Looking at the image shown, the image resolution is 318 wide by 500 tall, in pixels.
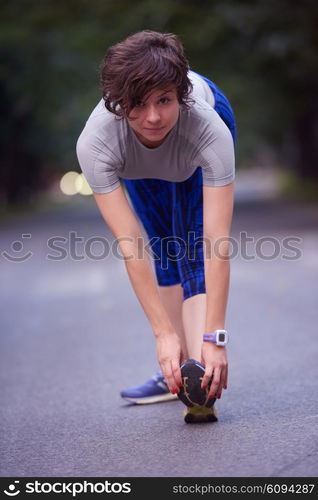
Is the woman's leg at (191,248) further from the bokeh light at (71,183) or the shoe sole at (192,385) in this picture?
the bokeh light at (71,183)

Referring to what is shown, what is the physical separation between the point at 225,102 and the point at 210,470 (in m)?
1.71

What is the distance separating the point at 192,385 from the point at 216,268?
49cm

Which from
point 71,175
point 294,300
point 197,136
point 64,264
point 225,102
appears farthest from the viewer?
point 71,175

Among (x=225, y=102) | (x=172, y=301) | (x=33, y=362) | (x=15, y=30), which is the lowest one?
(x=33, y=362)

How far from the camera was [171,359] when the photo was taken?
381cm

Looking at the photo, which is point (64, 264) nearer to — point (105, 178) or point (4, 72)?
point (105, 178)

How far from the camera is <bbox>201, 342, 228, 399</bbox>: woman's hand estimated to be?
3803 mm

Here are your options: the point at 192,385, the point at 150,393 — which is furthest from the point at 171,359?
the point at 150,393

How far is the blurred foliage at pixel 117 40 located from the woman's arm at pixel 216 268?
8.41 metres

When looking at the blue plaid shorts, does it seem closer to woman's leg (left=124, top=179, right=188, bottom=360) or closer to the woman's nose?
woman's leg (left=124, top=179, right=188, bottom=360)

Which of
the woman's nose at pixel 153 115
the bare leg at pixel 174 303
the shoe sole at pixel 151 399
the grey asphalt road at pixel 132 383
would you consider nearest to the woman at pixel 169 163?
the woman's nose at pixel 153 115

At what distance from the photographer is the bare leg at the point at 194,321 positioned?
4.11 m

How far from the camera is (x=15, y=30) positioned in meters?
23.1
